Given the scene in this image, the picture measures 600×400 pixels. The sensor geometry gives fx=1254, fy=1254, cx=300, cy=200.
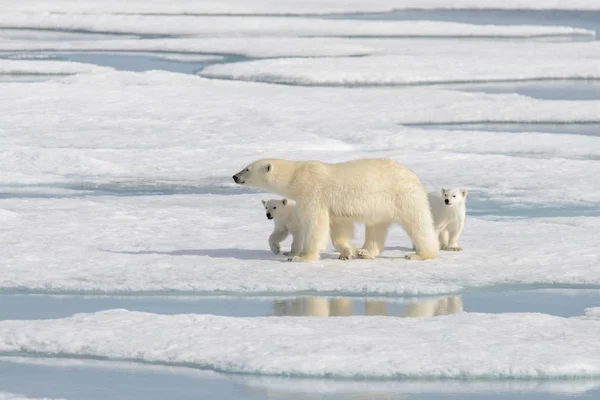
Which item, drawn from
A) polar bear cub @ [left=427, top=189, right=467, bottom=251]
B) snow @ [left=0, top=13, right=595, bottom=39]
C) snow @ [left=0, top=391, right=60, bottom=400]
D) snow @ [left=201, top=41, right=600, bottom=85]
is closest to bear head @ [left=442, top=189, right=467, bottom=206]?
polar bear cub @ [left=427, top=189, right=467, bottom=251]

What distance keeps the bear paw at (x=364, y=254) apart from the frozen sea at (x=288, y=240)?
89 millimetres

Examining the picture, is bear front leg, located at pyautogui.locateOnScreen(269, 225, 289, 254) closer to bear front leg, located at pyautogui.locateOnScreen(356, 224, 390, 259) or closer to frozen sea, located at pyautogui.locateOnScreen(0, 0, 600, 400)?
frozen sea, located at pyautogui.locateOnScreen(0, 0, 600, 400)

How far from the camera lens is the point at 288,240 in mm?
8586

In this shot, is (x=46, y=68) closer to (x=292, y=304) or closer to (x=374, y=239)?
(x=374, y=239)

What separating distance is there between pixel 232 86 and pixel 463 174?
6.51m

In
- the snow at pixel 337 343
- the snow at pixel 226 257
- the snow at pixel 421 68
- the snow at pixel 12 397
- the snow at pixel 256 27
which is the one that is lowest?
the snow at pixel 12 397

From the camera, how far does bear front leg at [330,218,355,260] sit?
7230 millimetres

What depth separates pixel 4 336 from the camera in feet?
18.1

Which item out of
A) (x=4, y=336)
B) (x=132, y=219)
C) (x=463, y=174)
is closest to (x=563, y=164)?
(x=463, y=174)

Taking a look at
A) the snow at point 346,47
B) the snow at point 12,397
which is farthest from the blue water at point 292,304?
the snow at point 346,47

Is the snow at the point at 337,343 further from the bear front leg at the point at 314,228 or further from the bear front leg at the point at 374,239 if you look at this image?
the bear front leg at the point at 374,239

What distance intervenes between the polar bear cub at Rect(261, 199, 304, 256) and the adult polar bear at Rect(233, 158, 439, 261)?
193mm

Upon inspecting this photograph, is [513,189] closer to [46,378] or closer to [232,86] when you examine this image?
[46,378]

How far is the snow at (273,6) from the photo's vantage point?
30438 millimetres
